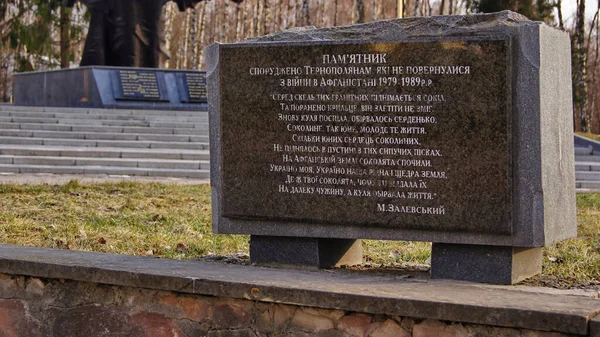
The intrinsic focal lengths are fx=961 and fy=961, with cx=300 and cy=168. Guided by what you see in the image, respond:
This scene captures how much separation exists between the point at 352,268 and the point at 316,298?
129 cm

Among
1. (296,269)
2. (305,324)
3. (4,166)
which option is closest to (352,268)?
(296,269)

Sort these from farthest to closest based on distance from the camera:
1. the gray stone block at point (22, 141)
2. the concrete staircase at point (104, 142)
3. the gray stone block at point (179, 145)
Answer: the gray stone block at point (179, 145)
the gray stone block at point (22, 141)
the concrete staircase at point (104, 142)

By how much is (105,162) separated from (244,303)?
11.7 meters

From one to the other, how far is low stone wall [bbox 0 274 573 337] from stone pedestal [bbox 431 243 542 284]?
877 millimetres

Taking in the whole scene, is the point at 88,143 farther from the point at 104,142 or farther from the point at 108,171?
the point at 108,171

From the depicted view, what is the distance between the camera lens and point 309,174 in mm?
5203

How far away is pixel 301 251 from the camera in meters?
5.37

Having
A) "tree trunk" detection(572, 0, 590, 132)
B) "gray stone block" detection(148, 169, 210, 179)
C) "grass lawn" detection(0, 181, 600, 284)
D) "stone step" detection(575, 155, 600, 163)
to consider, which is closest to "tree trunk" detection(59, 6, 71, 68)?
"tree trunk" detection(572, 0, 590, 132)

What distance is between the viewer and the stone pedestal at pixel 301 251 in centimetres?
534

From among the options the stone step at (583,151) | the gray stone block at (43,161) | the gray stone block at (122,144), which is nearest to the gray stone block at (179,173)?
the gray stone block at (43,161)

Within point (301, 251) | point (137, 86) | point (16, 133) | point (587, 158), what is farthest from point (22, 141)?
point (301, 251)

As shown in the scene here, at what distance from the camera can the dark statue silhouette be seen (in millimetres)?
25406

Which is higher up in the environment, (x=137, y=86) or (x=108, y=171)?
(x=137, y=86)

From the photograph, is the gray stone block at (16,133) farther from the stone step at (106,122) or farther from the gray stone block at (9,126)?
the stone step at (106,122)
